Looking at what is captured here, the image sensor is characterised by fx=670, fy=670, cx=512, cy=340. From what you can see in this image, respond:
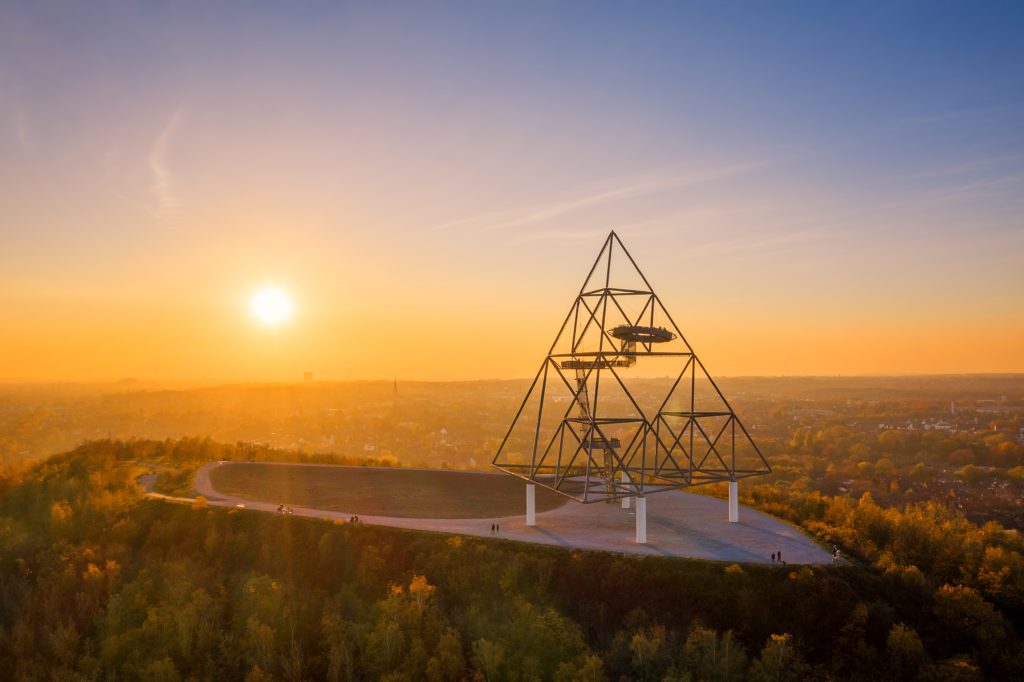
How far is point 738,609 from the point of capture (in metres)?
27.1

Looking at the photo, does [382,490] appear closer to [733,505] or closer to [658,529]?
[658,529]

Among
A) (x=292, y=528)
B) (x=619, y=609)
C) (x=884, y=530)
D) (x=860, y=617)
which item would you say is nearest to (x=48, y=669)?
(x=292, y=528)

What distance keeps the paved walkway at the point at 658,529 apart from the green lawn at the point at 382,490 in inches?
78.8

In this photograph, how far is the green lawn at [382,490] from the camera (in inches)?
1706

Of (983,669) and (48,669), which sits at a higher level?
(983,669)

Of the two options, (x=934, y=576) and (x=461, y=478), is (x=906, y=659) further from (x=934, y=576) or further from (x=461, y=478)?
(x=461, y=478)

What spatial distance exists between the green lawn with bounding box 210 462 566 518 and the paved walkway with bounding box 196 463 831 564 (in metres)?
2.00

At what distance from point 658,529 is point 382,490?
72.0ft

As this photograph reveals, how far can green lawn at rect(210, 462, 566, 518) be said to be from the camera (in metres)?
43.3

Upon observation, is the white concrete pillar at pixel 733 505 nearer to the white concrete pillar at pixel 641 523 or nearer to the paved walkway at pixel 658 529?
the paved walkway at pixel 658 529

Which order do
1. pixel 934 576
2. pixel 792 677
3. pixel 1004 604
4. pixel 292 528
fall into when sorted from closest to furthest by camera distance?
pixel 792 677
pixel 1004 604
pixel 934 576
pixel 292 528

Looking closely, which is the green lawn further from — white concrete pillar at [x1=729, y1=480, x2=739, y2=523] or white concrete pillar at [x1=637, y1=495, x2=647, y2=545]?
white concrete pillar at [x1=729, y1=480, x2=739, y2=523]

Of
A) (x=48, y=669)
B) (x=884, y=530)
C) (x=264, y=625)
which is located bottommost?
(x=48, y=669)

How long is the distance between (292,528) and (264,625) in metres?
9.84
